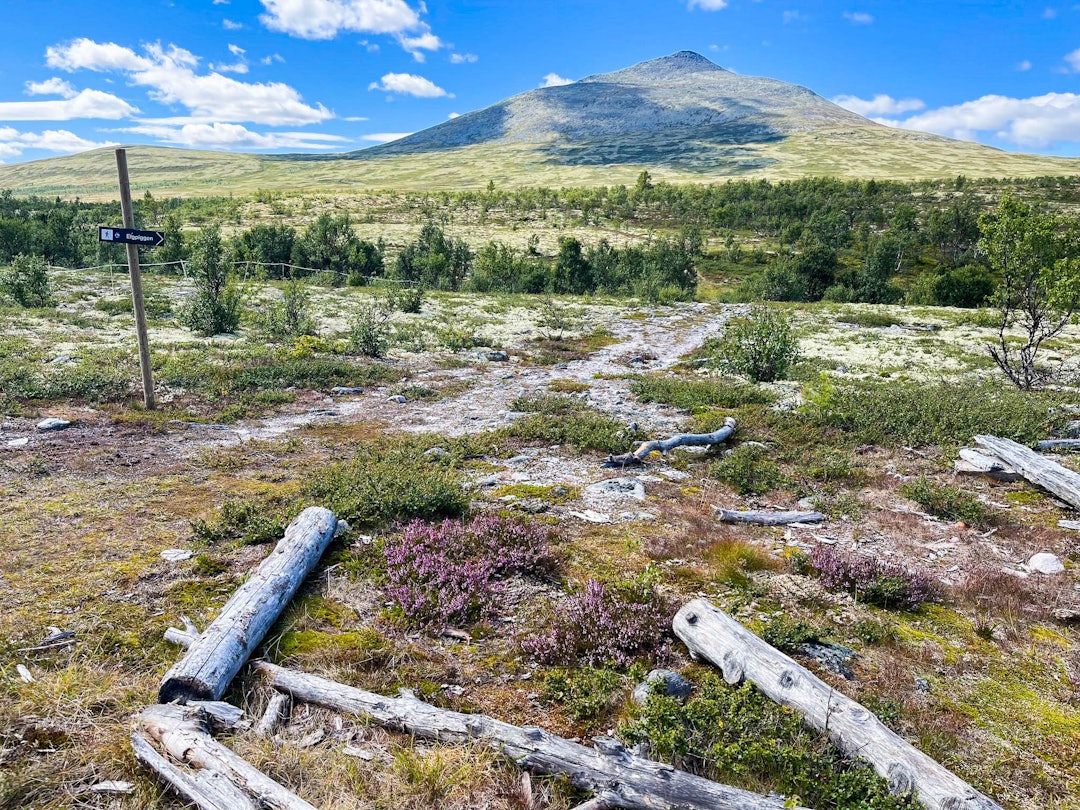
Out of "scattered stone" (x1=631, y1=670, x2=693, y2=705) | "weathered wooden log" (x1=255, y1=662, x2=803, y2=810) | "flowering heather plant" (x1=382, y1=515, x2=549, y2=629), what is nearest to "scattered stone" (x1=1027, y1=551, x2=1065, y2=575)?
"scattered stone" (x1=631, y1=670, x2=693, y2=705)

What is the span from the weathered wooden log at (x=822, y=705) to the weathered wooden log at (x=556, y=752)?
0.99 m

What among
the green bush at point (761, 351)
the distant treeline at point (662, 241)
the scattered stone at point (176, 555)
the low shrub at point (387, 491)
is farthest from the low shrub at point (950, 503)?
the distant treeline at point (662, 241)

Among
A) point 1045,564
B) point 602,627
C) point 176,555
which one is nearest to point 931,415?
point 1045,564

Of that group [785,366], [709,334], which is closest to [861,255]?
[709,334]

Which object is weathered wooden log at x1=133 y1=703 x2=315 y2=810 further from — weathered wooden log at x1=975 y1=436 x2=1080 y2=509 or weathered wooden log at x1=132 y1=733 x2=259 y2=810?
weathered wooden log at x1=975 y1=436 x2=1080 y2=509

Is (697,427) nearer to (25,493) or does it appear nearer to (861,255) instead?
(25,493)

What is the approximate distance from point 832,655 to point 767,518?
11.7 feet

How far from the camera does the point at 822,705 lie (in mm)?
4816

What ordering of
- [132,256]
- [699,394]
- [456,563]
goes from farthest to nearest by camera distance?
[699,394] < [132,256] < [456,563]

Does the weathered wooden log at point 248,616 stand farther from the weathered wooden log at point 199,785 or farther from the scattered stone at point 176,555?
the scattered stone at point 176,555

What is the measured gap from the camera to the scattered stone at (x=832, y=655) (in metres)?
5.70

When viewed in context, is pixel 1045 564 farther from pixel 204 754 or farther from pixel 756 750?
pixel 204 754

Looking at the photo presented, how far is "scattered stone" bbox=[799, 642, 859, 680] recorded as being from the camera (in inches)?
224

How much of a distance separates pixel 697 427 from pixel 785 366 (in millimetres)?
8218
